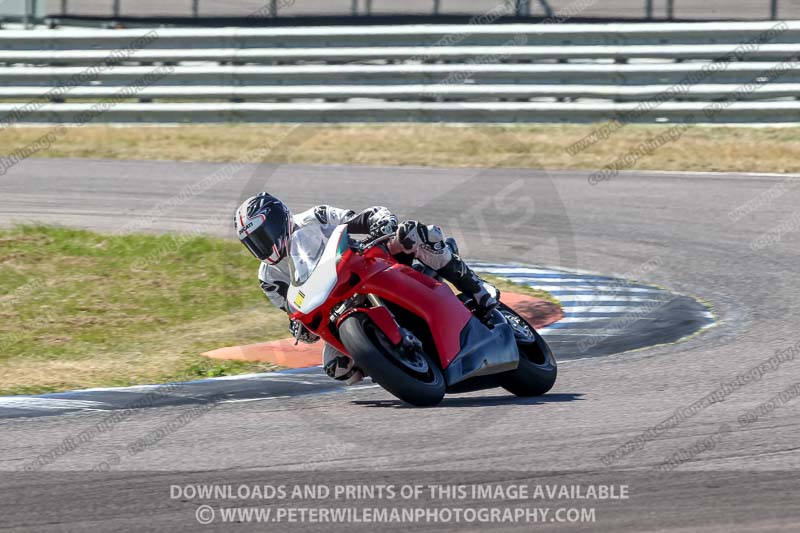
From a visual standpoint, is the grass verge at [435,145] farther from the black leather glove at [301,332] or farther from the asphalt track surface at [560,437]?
the black leather glove at [301,332]

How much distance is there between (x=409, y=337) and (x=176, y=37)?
48.9 feet

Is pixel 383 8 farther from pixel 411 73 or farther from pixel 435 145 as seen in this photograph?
pixel 435 145

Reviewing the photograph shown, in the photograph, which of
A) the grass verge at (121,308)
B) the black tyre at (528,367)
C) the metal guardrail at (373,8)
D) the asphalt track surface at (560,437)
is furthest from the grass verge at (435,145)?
the black tyre at (528,367)

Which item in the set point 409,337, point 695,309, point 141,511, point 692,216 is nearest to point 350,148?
point 692,216

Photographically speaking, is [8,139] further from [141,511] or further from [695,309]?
[141,511]

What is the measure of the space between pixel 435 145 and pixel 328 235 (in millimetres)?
11566

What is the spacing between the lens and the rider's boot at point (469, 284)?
764 centimetres

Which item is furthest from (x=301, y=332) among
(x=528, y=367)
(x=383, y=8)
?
(x=383, y=8)

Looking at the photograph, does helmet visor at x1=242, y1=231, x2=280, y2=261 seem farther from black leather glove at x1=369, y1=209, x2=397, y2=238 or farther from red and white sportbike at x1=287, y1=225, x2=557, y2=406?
black leather glove at x1=369, y1=209, x2=397, y2=238

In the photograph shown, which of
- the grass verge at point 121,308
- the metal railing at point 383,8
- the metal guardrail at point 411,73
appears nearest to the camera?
the grass verge at point 121,308

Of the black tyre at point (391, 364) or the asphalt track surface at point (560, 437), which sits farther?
the black tyre at point (391, 364)

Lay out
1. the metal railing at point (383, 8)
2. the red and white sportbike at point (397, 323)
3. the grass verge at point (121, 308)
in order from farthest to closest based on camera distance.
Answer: the metal railing at point (383, 8)
the grass verge at point (121, 308)
the red and white sportbike at point (397, 323)

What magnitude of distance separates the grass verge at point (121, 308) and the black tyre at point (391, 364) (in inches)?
88.7

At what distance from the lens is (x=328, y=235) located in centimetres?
751
